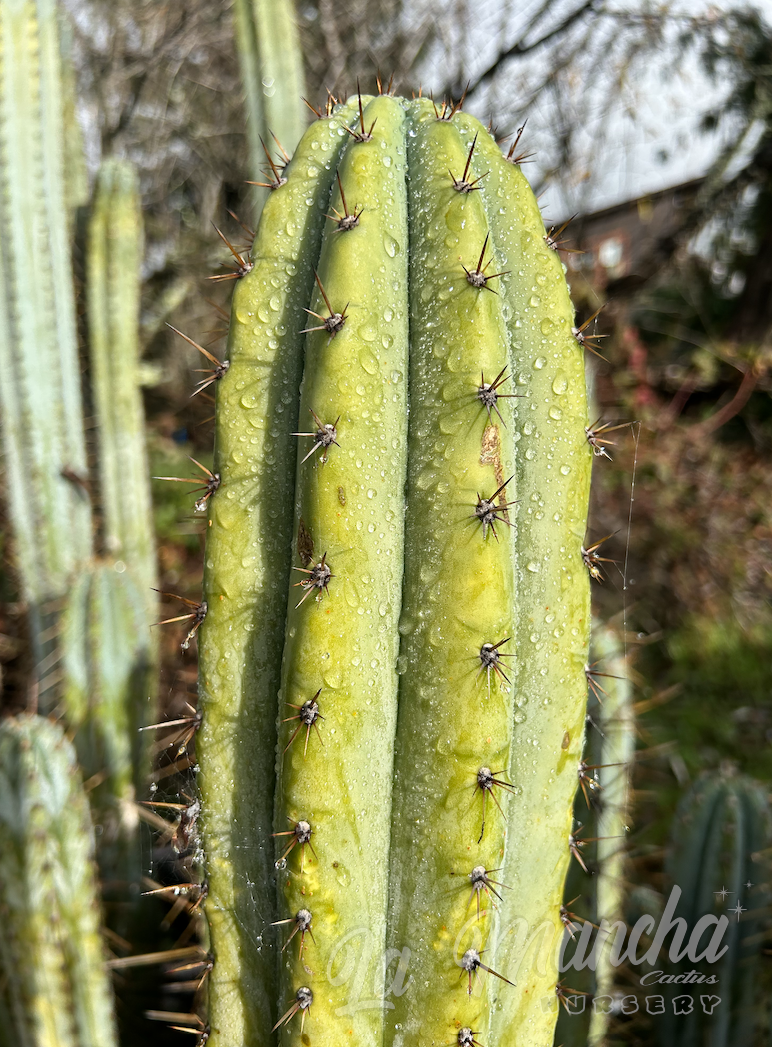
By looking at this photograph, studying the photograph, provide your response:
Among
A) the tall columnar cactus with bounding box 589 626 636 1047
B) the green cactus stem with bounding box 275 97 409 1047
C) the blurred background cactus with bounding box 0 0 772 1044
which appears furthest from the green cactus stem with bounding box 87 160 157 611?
the green cactus stem with bounding box 275 97 409 1047

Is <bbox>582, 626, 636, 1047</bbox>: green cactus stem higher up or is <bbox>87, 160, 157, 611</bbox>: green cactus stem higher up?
<bbox>87, 160, 157, 611</bbox>: green cactus stem

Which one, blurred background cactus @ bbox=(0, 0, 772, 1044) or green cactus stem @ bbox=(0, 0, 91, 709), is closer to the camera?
blurred background cactus @ bbox=(0, 0, 772, 1044)

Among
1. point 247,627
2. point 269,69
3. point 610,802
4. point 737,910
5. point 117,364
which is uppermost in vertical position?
point 269,69

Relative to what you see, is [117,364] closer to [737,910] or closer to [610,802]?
[610,802]

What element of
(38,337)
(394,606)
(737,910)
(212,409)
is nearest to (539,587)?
(394,606)

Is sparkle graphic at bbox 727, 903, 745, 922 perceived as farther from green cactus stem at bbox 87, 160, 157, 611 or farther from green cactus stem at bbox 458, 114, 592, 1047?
green cactus stem at bbox 87, 160, 157, 611

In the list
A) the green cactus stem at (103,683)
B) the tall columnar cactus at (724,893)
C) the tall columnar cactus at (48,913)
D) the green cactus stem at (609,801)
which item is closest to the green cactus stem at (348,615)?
the green cactus stem at (609,801)

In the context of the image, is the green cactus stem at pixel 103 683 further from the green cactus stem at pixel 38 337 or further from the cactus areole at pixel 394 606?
the cactus areole at pixel 394 606
